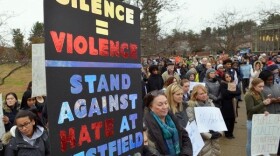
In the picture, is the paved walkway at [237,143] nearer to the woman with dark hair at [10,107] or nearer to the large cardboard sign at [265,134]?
the large cardboard sign at [265,134]

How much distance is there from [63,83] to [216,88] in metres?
6.69

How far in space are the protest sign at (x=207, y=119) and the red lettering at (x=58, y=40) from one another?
10.8 ft

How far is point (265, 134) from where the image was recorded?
230 inches

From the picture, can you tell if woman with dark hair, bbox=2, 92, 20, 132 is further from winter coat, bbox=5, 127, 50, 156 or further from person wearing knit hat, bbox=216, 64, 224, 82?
person wearing knit hat, bbox=216, 64, 224, 82

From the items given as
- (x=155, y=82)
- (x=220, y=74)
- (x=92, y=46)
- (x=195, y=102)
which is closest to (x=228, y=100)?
(x=220, y=74)

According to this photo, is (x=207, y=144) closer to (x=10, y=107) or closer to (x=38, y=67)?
(x=38, y=67)

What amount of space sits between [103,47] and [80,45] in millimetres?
225

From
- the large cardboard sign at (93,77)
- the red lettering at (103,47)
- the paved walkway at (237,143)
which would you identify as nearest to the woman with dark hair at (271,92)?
the paved walkway at (237,143)

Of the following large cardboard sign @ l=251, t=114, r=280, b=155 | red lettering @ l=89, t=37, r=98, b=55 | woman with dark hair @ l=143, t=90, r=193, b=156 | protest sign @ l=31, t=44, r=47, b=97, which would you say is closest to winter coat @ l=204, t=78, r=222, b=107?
large cardboard sign @ l=251, t=114, r=280, b=155

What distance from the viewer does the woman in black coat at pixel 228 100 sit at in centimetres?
800

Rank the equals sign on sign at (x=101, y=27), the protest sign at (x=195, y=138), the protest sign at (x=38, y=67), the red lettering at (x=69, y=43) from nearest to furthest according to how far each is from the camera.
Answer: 1. the red lettering at (x=69, y=43)
2. the equals sign on sign at (x=101, y=27)
3. the protest sign at (x=38, y=67)
4. the protest sign at (x=195, y=138)

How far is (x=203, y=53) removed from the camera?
55.4 metres

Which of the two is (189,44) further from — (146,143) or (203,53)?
(146,143)

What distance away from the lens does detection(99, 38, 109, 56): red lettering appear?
6.86 ft
